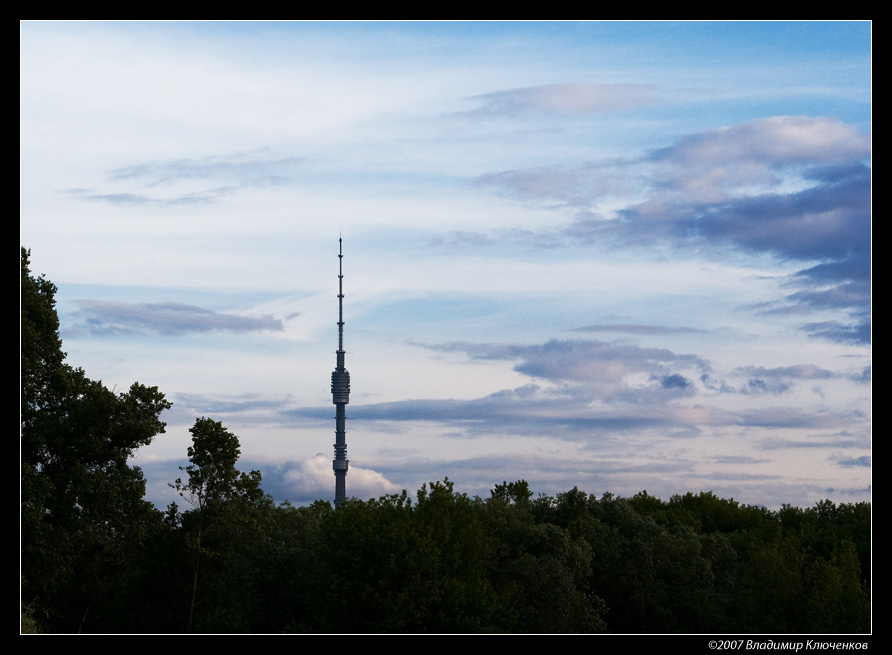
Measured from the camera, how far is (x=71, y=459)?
46.6m

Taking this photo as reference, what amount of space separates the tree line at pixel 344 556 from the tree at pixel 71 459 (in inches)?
3.3

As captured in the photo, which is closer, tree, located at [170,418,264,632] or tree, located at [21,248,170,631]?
tree, located at [21,248,170,631]

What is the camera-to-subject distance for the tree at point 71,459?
145 ft

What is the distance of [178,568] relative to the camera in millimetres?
58719

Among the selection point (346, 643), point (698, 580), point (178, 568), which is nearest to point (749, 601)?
point (698, 580)

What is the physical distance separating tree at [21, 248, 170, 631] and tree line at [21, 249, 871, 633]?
0.27 ft

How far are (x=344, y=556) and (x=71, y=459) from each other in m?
23.1

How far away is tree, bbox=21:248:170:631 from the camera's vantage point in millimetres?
44219

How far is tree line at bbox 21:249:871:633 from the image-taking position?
46250 mm

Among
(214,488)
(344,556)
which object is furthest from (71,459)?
(344,556)

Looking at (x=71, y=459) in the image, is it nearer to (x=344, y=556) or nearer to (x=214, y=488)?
(x=214, y=488)
